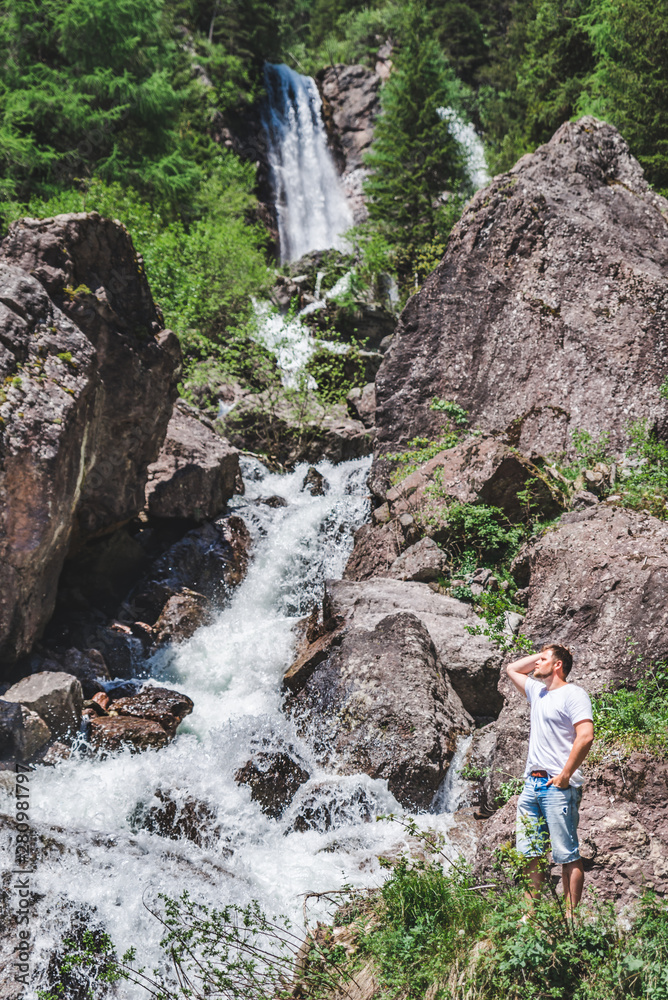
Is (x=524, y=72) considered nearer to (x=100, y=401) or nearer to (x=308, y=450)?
(x=308, y=450)

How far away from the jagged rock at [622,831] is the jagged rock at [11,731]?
15.2 ft

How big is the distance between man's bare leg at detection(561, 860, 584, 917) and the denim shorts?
4 centimetres

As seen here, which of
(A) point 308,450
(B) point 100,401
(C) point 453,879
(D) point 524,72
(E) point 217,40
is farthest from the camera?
(E) point 217,40

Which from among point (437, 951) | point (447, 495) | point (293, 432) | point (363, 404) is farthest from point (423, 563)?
point (363, 404)

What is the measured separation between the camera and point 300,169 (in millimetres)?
29734

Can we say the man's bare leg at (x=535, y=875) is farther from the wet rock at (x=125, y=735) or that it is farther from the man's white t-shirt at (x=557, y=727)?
the wet rock at (x=125, y=735)

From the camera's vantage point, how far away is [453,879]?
13.7 ft

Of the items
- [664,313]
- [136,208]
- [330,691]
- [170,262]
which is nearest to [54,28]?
[136,208]

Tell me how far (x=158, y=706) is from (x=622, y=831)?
17.8 ft

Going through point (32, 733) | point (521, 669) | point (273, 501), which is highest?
point (521, 669)

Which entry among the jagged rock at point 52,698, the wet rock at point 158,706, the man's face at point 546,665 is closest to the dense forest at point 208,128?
the wet rock at point 158,706

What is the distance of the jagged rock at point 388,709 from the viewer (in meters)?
6.32

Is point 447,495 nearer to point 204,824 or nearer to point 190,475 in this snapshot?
point 190,475

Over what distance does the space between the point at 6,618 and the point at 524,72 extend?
27.0 m
